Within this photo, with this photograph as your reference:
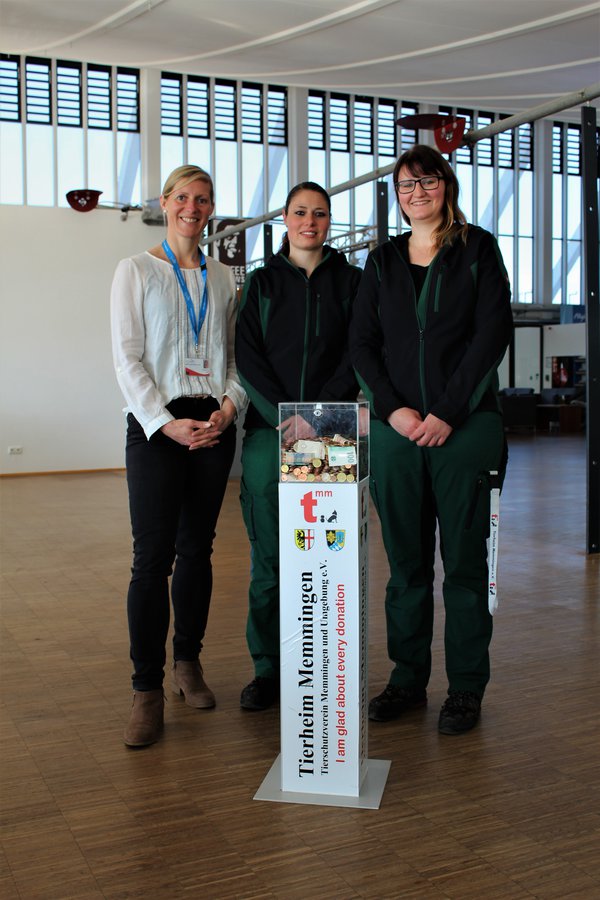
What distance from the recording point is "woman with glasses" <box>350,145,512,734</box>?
2.75 m

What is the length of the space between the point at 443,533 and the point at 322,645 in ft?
2.31

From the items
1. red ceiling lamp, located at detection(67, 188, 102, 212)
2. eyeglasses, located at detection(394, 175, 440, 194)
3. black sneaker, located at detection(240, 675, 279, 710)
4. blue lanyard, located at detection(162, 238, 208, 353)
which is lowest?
black sneaker, located at detection(240, 675, 279, 710)

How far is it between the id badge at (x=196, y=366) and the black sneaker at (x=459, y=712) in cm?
127

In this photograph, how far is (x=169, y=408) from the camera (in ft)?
9.30

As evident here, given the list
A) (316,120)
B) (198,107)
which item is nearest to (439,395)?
(198,107)

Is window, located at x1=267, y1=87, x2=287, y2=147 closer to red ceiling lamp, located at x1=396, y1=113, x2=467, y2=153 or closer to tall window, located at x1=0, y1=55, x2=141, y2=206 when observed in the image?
tall window, located at x1=0, y1=55, x2=141, y2=206

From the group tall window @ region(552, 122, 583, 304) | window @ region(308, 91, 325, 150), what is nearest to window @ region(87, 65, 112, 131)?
window @ region(308, 91, 325, 150)

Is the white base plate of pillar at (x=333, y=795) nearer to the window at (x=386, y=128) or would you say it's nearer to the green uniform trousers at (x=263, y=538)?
the green uniform trousers at (x=263, y=538)

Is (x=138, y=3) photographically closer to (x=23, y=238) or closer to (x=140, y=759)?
(x=23, y=238)

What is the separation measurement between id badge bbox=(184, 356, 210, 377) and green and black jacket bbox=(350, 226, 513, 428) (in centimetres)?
48

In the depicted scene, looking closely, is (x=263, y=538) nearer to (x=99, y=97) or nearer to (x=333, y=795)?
(x=333, y=795)

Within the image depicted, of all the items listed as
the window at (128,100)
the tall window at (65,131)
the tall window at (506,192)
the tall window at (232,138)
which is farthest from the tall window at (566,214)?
the tall window at (65,131)

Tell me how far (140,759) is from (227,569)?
2.73 meters

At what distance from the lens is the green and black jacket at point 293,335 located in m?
2.94
